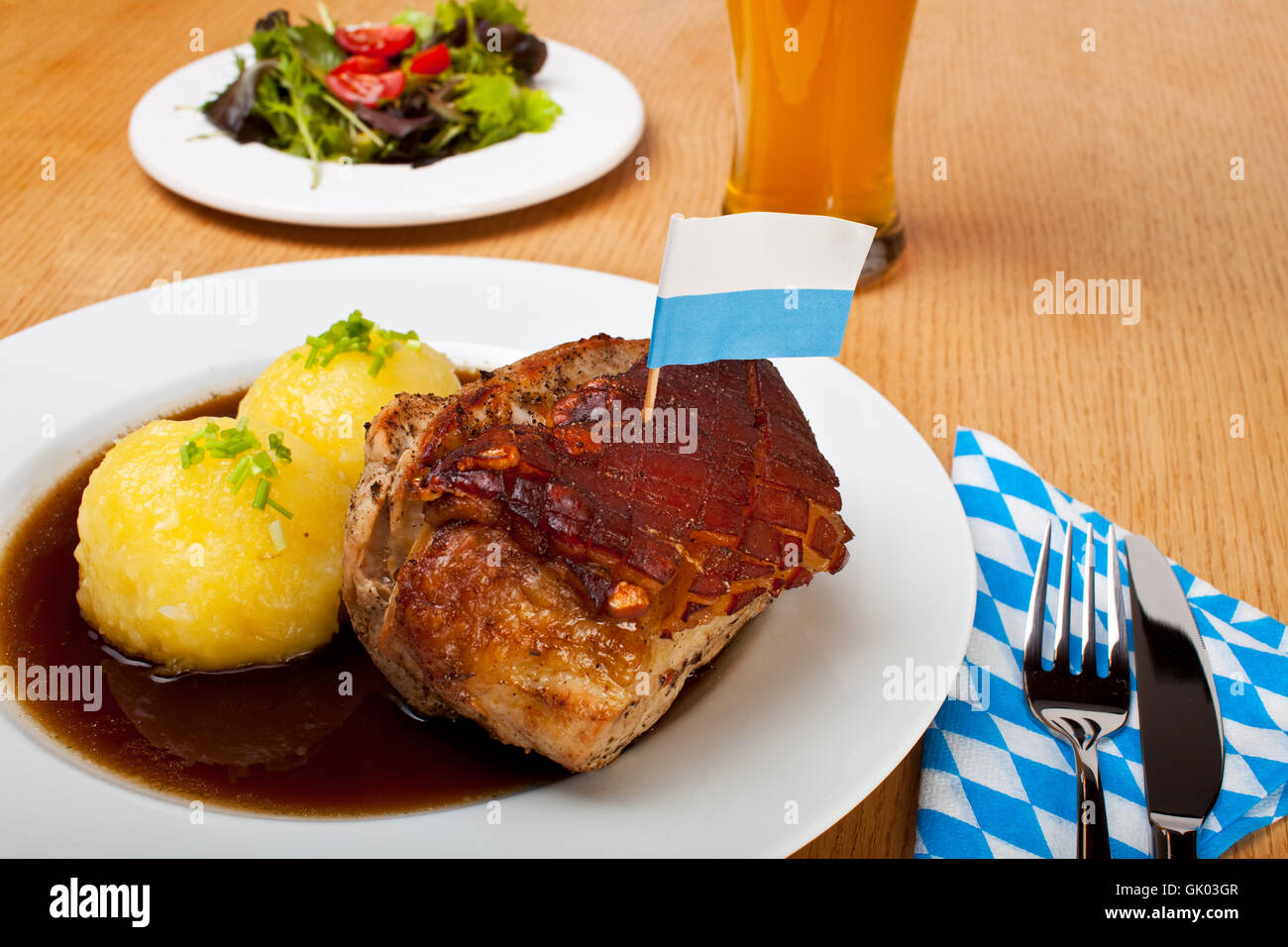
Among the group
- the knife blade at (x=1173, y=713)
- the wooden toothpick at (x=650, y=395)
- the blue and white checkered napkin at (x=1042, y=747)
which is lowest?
the blue and white checkered napkin at (x=1042, y=747)

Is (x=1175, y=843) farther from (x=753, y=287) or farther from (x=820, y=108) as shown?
(x=820, y=108)

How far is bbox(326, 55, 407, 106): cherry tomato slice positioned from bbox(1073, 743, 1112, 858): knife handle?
3605 millimetres

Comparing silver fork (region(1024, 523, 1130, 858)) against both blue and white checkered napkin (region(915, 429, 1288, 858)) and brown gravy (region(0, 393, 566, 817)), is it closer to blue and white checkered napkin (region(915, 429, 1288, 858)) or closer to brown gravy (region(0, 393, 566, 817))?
blue and white checkered napkin (region(915, 429, 1288, 858))

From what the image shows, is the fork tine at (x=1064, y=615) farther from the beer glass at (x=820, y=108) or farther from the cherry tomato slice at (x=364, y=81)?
the cherry tomato slice at (x=364, y=81)

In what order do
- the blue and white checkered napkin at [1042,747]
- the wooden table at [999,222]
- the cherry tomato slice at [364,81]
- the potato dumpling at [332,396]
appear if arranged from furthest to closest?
1. the cherry tomato slice at [364,81]
2. the wooden table at [999,222]
3. the potato dumpling at [332,396]
4. the blue and white checkered napkin at [1042,747]

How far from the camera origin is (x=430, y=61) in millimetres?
4629

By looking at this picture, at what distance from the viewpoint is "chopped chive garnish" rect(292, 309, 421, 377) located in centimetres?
279

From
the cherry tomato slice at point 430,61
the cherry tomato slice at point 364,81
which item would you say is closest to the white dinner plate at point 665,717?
the cherry tomato slice at point 364,81

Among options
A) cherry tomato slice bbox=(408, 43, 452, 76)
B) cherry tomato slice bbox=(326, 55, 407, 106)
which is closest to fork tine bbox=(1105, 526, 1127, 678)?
cherry tomato slice bbox=(326, 55, 407, 106)

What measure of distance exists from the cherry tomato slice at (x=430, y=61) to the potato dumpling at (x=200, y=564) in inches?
106

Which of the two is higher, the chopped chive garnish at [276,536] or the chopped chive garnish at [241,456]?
the chopped chive garnish at [241,456]

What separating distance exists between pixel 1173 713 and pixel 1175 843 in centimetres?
29

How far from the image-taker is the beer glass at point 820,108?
3.37 meters

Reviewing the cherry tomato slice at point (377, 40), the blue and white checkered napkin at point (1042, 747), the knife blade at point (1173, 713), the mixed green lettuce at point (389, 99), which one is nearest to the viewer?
the knife blade at point (1173, 713)
